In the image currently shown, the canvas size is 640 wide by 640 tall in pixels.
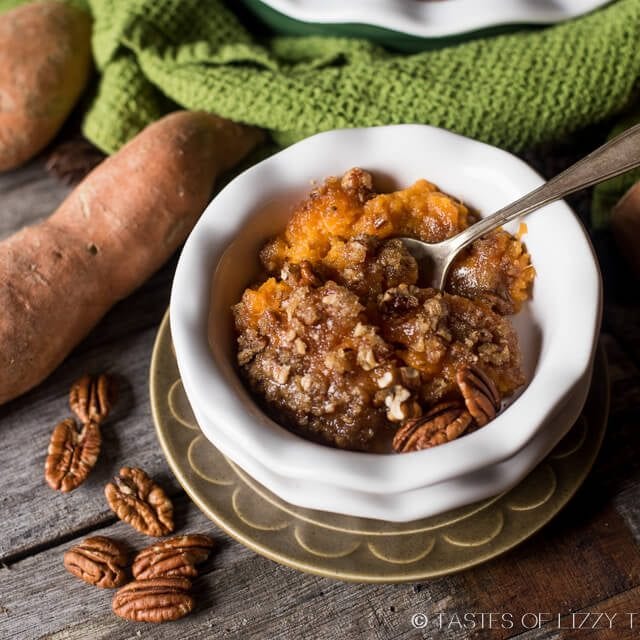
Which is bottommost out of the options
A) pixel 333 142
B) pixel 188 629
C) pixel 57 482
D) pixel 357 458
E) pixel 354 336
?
pixel 188 629

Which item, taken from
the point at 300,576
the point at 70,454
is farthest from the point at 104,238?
the point at 300,576

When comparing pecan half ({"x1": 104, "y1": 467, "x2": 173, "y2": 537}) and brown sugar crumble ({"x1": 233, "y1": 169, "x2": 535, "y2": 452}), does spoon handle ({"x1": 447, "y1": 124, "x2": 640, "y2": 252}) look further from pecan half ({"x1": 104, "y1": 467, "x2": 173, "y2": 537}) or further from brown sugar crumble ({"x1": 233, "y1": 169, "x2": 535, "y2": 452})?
pecan half ({"x1": 104, "y1": 467, "x2": 173, "y2": 537})

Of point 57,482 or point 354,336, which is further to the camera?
point 57,482

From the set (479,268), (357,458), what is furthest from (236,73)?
(357,458)

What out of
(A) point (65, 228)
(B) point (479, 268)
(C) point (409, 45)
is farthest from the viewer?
(C) point (409, 45)

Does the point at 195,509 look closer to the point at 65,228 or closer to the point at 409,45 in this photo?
the point at 65,228

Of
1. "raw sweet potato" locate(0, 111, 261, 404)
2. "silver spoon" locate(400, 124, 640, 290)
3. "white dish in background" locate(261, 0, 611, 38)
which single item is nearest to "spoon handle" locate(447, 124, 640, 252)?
"silver spoon" locate(400, 124, 640, 290)

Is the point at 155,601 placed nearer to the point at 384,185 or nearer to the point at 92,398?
the point at 92,398

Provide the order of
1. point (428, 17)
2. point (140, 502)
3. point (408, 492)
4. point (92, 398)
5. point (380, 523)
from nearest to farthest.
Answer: point (408, 492) < point (380, 523) < point (140, 502) < point (92, 398) < point (428, 17)
